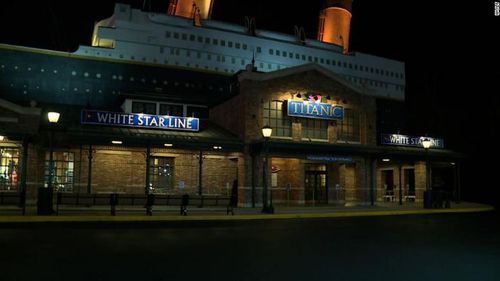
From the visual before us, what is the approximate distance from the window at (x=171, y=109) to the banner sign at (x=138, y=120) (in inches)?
182

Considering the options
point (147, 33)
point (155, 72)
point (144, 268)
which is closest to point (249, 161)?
point (144, 268)

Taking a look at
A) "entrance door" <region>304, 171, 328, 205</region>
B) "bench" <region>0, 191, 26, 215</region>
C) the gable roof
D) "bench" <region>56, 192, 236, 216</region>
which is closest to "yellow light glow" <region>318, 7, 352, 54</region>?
the gable roof

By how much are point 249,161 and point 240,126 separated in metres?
2.27

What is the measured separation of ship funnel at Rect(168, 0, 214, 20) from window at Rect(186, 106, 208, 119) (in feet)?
107

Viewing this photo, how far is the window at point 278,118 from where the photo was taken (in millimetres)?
28844

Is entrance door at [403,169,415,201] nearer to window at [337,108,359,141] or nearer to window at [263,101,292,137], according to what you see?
window at [337,108,359,141]

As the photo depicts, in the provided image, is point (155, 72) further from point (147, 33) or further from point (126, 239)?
point (126, 239)

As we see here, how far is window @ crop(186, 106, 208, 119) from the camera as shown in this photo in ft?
106

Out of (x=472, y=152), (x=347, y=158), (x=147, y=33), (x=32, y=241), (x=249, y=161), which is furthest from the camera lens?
(x=147, y=33)

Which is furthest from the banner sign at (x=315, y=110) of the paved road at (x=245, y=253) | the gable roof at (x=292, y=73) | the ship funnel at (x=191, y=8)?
the ship funnel at (x=191, y=8)

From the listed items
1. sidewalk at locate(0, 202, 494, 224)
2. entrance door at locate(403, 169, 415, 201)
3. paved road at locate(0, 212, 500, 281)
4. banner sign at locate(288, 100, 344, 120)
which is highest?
banner sign at locate(288, 100, 344, 120)

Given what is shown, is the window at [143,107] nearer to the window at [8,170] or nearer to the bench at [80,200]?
the window at [8,170]

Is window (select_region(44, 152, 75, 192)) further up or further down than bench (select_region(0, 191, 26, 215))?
further up

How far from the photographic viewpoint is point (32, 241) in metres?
12.4
